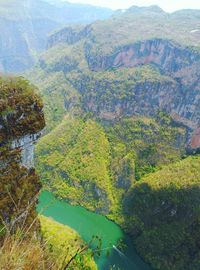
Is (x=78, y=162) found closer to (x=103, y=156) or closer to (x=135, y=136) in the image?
(x=103, y=156)

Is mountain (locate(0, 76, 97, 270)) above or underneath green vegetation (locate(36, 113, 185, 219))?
above

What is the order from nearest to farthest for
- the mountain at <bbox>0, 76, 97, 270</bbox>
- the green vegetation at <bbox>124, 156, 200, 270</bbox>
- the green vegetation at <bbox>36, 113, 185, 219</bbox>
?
1. the mountain at <bbox>0, 76, 97, 270</bbox>
2. the green vegetation at <bbox>124, 156, 200, 270</bbox>
3. the green vegetation at <bbox>36, 113, 185, 219</bbox>

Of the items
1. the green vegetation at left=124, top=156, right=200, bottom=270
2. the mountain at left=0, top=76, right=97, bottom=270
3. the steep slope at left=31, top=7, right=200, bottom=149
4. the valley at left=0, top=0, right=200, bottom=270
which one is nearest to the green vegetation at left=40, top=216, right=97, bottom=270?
the valley at left=0, top=0, right=200, bottom=270

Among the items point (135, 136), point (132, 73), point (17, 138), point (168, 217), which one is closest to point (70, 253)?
point (17, 138)

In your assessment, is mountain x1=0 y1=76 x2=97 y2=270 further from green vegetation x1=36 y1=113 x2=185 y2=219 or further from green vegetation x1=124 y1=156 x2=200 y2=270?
green vegetation x1=36 y1=113 x2=185 y2=219

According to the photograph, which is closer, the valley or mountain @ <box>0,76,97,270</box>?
mountain @ <box>0,76,97,270</box>

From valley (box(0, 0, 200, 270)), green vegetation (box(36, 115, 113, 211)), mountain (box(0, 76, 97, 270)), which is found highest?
mountain (box(0, 76, 97, 270))

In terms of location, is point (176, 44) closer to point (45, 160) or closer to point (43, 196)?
point (45, 160)
